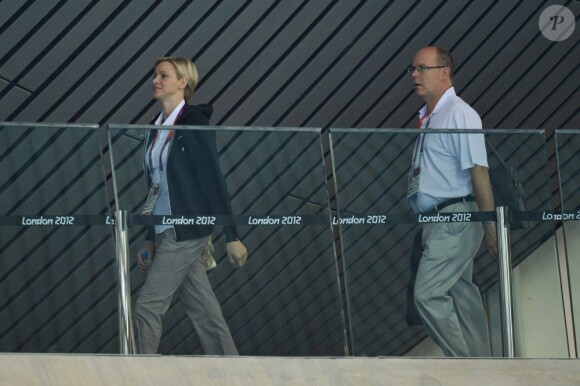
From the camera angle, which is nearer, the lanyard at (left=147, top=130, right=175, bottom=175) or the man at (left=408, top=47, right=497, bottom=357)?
the lanyard at (left=147, top=130, right=175, bottom=175)

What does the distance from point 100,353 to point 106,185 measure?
63 centimetres

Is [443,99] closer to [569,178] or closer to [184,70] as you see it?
[569,178]

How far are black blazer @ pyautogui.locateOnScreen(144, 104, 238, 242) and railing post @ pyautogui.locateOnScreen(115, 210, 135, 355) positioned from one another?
10 cm

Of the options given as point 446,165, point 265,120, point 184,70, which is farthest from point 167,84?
point 265,120

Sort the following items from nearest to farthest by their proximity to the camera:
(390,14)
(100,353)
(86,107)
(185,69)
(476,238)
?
1. (100,353)
2. (476,238)
3. (185,69)
4. (86,107)
5. (390,14)

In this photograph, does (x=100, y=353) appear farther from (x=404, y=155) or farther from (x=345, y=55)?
(x=345, y=55)

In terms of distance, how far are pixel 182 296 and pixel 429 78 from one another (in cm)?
147

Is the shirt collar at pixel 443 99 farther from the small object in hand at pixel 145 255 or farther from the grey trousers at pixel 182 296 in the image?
the small object in hand at pixel 145 255

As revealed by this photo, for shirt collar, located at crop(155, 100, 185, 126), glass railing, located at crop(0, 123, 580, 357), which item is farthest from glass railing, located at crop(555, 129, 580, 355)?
shirt collar, located at crop(155, 100, 185, 126)

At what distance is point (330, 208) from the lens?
4602 millimetres

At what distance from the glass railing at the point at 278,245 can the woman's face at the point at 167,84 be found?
0.62m

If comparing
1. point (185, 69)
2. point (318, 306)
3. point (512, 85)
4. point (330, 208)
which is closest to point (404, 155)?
point (330, 208)

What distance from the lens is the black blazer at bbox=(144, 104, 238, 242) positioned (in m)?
4.46

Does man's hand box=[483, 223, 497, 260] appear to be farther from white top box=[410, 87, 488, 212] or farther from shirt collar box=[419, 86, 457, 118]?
shirt collar box=[419, 86, 457, 118]
